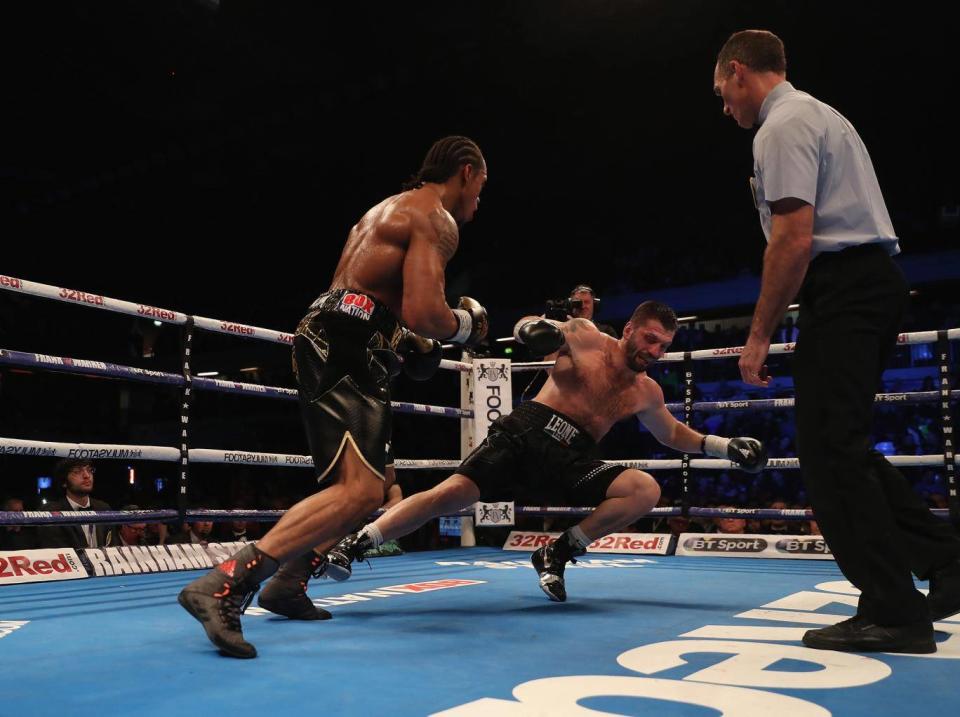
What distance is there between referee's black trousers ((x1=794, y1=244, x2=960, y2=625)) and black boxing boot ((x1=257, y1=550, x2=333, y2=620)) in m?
1.31

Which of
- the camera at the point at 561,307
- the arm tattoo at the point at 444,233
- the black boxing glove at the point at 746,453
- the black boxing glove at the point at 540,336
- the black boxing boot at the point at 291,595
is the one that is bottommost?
the black boxing boot at the point at 291,595

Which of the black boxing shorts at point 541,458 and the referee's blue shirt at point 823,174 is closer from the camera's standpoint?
the referee's blue shirt at point 823,174

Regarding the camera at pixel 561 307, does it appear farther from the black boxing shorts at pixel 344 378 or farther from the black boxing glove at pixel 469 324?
the black boxing shorts at pixel 344 378

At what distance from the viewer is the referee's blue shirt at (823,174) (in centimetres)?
188

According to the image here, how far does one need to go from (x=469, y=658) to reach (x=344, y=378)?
732mm

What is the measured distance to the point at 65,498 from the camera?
475cm

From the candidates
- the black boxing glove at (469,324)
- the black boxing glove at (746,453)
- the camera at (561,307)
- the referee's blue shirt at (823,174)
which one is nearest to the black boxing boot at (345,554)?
the black boxing glove at (469,324)

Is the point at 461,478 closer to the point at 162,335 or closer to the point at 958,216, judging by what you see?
the point at 958,216

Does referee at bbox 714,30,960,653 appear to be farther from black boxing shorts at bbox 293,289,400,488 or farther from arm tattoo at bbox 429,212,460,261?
black boxing shorts at bbox 293,289,400,488

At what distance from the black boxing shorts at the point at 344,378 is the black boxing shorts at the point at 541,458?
1.00 metres

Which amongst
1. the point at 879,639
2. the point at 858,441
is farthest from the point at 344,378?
the point at 879,639

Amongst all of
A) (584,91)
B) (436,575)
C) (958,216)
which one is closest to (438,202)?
(436,575)

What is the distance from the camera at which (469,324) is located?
212 cm

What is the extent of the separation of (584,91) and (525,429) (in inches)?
260
